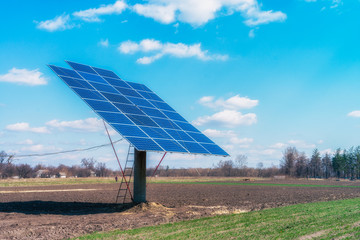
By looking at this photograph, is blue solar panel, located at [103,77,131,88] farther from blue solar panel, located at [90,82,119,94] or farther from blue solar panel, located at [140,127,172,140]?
blue solar panel, located at [140,127,172,140]

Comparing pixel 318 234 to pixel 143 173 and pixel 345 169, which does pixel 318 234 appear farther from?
pixel 345 169

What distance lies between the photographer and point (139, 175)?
24734mm

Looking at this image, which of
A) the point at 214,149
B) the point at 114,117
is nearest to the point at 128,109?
the point at 114,117

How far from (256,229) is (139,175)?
1105 centimetres

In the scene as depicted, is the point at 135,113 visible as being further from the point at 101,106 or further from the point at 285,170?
the point at 285,170

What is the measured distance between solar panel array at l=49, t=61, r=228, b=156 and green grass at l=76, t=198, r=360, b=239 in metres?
5.15

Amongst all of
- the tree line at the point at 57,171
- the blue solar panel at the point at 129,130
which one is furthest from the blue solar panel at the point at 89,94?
the tree line at the point at 57,171

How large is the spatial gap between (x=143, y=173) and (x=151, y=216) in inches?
181

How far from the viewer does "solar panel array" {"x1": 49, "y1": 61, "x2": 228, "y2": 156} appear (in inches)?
850

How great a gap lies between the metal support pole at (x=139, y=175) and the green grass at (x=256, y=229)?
7.06 meters

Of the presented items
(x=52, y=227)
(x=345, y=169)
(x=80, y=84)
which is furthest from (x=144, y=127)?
(x=345, y=169)

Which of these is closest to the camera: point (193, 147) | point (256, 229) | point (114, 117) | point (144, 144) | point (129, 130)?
point (256, 229)

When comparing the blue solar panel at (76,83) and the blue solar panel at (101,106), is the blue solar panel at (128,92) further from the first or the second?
the blue solar panel at (101,106)

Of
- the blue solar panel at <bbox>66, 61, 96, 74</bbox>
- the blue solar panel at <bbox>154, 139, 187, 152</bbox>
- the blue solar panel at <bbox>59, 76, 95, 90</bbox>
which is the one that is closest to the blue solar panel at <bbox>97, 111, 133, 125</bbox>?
the blue solar panel at <bbox>154, 139, 187, 152</bbox>
